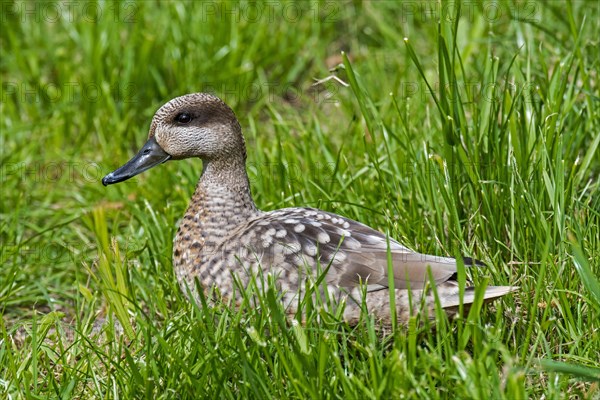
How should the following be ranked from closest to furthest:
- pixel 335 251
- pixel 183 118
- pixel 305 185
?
pixel 335 251 < pixel 183 118 < pixel 305 185

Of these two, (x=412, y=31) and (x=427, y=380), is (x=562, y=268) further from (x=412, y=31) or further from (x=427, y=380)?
(x=412, y=31)

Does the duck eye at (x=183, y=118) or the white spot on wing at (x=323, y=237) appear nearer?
the white spot on wing at (x=323, y=237)

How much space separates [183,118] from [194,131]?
0.07 meters

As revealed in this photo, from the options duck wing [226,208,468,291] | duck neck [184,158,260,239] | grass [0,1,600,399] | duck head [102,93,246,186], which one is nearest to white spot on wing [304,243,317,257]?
duck wing [226,208,468,291]

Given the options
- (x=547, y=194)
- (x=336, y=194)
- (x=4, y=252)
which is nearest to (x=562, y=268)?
(x=547, y=194)

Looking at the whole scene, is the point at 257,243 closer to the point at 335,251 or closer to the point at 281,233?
the point at 281,233

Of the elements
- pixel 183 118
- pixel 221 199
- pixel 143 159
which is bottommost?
pixel 221 199

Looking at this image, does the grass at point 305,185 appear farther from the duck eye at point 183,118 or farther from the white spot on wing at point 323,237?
the duck eye at point 183,118

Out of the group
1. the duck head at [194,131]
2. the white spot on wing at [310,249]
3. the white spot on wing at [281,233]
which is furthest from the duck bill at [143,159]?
the white spot on wing at [310,249]

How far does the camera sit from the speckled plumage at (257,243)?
3.14 metres

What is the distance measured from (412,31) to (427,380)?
3.20m

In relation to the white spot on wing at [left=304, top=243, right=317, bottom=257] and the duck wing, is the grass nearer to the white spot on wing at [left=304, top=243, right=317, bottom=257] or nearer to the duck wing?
the duck wing

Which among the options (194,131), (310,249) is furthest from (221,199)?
(310,249)

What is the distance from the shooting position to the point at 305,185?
4113 mm
